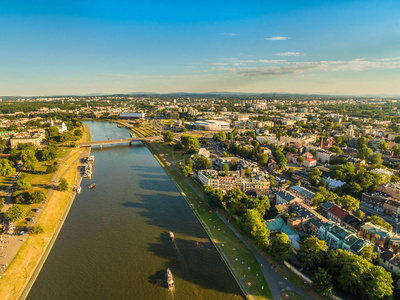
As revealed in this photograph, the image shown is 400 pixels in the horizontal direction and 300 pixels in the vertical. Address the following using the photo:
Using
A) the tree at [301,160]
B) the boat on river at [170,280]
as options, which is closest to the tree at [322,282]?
the boat on river at [170,280]

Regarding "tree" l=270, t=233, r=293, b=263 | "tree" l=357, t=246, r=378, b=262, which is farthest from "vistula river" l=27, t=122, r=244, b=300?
"tree" l=357, t=246, r=378, b=262

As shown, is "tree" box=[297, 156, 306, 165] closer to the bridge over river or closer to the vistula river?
the vistula river

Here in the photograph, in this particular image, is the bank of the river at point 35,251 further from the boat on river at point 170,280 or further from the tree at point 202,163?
the tree at point 202,163

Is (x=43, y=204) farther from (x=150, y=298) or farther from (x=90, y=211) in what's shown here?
(x=150, y=298)

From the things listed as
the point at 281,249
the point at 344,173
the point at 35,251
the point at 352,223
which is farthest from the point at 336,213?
the point at 35,251

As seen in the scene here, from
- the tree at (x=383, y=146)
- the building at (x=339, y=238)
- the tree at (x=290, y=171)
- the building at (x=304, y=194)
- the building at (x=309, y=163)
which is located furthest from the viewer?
the tree at (x=383, y=146)
